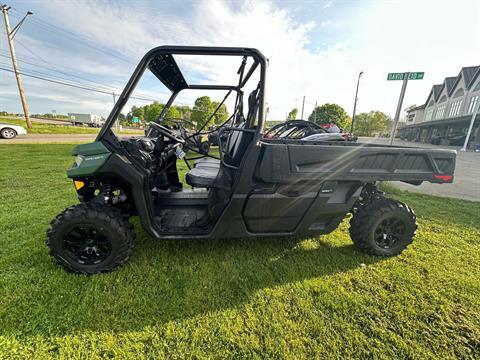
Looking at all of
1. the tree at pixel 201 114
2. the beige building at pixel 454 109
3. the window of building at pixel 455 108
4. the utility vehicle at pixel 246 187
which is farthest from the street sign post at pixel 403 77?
the window of building at pixel 455 108

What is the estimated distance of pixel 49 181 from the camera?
5.09m

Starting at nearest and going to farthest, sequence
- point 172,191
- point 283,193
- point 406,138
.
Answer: point 283,193, point 172,191, point 406,138

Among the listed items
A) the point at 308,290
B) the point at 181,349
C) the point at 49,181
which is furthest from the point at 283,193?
the point at 49,181

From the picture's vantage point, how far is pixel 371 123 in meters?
62.0

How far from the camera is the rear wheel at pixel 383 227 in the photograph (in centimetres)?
250

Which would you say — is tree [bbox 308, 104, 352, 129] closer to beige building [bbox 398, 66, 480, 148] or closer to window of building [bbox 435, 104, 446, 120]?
beige building [bbox 398, 66, 480, 148]

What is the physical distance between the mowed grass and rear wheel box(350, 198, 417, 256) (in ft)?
0.46

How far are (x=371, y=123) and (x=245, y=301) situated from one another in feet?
237

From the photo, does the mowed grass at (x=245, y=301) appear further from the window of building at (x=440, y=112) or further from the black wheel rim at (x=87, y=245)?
the window of building at (x=440, y=112)

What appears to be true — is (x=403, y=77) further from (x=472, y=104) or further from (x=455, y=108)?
(x=455, y=108)

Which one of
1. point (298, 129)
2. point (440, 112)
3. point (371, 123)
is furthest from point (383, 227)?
point (371, 123)

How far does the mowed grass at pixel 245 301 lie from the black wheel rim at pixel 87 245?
0.17 metres

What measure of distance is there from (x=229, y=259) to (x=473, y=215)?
4.50 meters

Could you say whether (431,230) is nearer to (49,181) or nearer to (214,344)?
(214,344)
